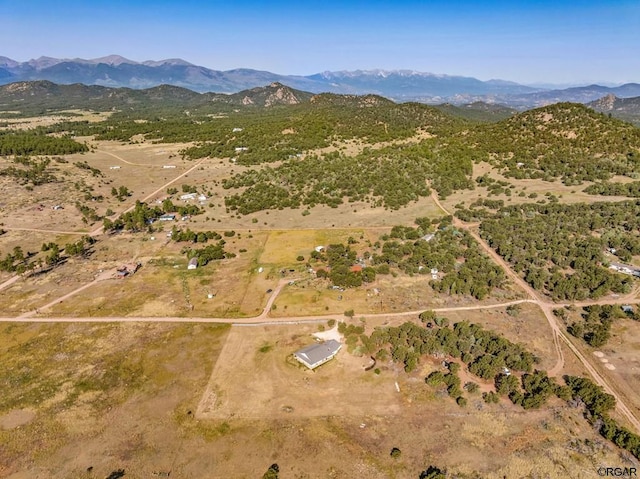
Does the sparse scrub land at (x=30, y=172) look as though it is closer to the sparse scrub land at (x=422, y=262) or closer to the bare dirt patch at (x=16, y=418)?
the sparse scrub land at (x=422, y=262)

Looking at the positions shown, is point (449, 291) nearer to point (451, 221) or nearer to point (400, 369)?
point (400, 369)

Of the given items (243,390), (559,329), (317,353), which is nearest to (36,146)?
(243,390)

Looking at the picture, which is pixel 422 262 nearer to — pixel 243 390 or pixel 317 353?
pixel 317 353

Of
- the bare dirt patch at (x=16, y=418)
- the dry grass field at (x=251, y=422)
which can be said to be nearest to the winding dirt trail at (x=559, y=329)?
the dry grass field at (x=251, y=422)

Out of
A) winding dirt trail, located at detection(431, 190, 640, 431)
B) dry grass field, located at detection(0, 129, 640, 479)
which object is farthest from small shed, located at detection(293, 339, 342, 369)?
winding dirt trail, located at detection(431, 190, 640, 431)

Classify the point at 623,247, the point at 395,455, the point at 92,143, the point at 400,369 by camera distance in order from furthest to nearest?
the point at 92,143
the point at 623,247
the point at 400,369
the point at 395,455

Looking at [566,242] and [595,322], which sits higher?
[566,242]

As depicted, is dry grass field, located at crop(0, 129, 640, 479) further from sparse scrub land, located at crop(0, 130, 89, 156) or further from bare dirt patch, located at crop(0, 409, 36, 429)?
sparse scrub land, located at crop(0, 130, 89, 156)

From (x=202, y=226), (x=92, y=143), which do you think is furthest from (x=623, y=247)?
(x=92, y=143)
